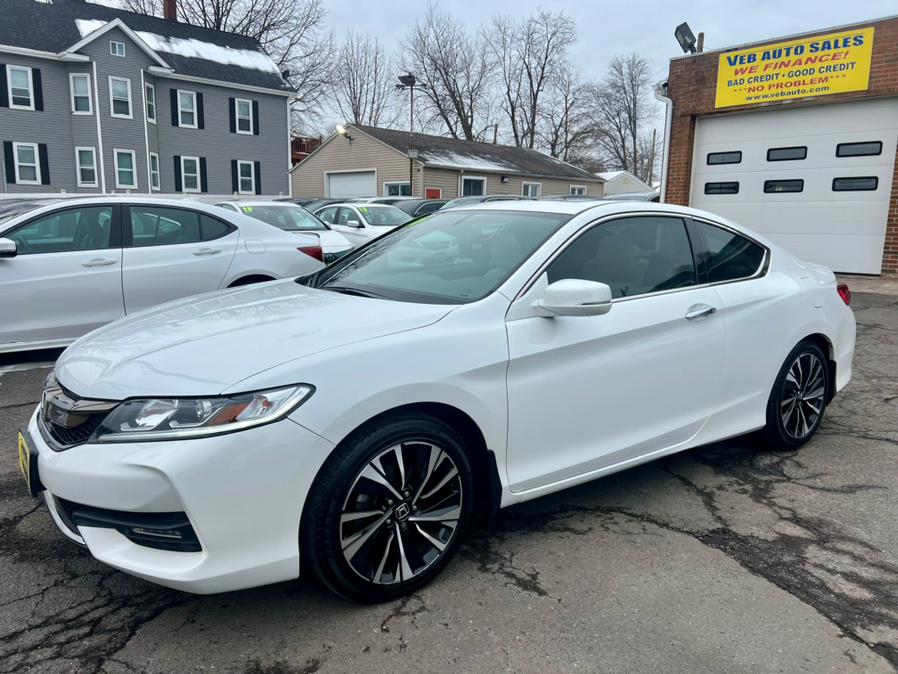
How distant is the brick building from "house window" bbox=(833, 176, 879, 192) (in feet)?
0.05

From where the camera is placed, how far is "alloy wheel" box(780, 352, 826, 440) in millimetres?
3982

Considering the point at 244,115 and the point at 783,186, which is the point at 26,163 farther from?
the point at 783,186

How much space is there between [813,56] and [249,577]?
41.9 ft

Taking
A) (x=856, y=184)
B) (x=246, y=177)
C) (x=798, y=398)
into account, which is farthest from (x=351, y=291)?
(x=246, y=177)

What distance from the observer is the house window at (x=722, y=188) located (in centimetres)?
1301

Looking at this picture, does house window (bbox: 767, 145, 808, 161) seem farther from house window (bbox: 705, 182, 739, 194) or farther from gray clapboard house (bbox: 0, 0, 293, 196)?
gray clapboard house (bbox: 0, 0, 293, 196)

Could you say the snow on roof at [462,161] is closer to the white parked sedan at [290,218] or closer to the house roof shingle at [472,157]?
the house roof shingle at [472,157]

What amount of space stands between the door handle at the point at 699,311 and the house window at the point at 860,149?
1008 centimetres

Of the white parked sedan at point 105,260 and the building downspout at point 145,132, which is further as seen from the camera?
the building downspout at point 145,132

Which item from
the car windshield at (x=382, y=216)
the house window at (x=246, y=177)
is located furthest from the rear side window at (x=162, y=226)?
the house window at (x=246, y=177)

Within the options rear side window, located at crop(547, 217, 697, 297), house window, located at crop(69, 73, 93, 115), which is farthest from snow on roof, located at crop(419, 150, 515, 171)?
rear side window, located at crop(547, 217, 697, 297)

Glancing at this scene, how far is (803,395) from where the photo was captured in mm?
4098

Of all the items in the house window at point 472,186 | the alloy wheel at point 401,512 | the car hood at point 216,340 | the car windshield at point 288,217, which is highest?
the house window at point 472,186

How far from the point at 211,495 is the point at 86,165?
27.4 m
